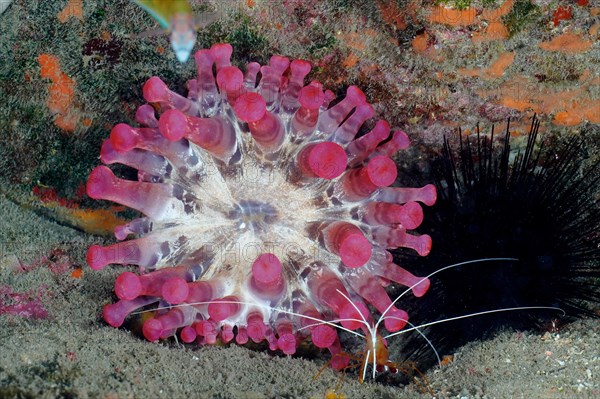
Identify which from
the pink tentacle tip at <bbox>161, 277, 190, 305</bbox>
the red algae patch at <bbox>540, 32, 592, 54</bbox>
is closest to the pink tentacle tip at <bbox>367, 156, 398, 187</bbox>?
A: the pink tentacle tip at <bbox>161, 277, 190, 305</bbox>

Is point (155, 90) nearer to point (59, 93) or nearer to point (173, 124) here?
point (173, 124)

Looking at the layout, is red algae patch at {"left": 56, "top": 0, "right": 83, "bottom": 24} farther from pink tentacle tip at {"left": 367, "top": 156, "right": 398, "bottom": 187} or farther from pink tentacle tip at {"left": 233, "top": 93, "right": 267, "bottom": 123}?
pink tentacle tip at {"left": 367, "top": 156, "right": 398, "bottom": 187}

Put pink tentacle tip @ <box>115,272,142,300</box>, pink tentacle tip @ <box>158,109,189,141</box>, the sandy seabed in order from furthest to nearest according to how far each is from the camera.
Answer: pink tentacle tip @ <box>115,272,142,300</box>
pink tentacle tip @ <box>158,109,189,141</box>
the sandy seabed

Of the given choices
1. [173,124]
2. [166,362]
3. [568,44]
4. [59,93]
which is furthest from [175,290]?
[568,44]

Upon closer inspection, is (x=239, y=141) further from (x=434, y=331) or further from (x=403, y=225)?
(x=434, y=331)

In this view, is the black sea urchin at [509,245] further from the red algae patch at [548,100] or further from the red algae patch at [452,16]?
the red algae patch at [452,16]

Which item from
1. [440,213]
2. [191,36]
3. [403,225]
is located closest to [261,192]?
[403,225]

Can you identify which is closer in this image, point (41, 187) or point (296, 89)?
point (296, 89)
